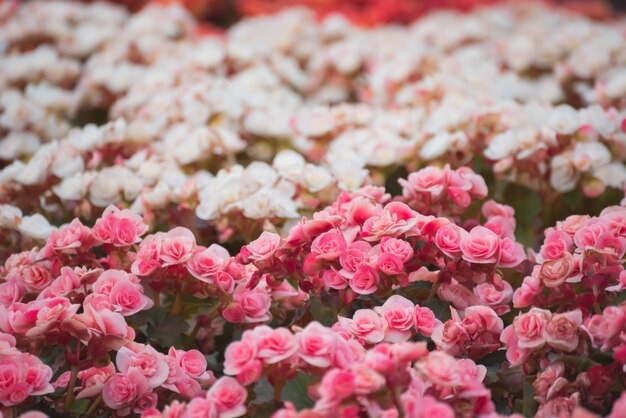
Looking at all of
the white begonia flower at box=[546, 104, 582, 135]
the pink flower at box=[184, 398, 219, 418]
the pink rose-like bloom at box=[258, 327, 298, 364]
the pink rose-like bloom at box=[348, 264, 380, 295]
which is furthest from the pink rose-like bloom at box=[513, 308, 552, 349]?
the white begonia flower at box=[546, 104, 582, 135]

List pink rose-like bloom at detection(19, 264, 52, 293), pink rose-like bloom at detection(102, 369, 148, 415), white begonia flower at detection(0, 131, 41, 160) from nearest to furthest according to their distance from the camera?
pink rose-like bloom at detection(102, 369, 148, 415), pink rose-like bloom at detection(19, 264, 52, 293), white begonia flower at detection(0, 131, 41, 160)

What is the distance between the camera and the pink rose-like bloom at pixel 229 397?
111 cm

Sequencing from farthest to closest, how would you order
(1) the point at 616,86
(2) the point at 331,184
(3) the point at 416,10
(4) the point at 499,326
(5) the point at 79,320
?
(3) the point at 416,10 → (1) the point at 616,86 → (2) the point at 331,184 → (4) the point at 499,326 → (5) the point at 79,320

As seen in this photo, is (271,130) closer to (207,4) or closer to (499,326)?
(499,326)

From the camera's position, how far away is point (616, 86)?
7.21ft

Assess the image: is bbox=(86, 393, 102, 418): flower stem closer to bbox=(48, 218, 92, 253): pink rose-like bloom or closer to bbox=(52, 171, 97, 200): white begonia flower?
bbox=(48, 218, 92, 253): pink rose-like bloom

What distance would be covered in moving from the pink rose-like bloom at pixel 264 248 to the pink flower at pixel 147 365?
235mm

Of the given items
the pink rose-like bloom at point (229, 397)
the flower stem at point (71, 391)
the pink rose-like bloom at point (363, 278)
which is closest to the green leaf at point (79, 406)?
the flower stem at point (71, 391)

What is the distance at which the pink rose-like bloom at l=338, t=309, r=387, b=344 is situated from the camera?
1240 millimetres

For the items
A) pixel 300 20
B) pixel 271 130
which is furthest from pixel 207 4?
pixel 271 130

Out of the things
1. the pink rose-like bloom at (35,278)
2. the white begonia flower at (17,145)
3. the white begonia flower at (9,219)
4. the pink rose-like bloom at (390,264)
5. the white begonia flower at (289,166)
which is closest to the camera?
the pink rose-like bloom at (390,264)

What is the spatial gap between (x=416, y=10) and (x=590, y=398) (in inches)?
117

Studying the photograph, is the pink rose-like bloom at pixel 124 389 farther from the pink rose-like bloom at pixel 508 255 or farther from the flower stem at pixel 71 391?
the pink rose-like bloom at pixel 508 255

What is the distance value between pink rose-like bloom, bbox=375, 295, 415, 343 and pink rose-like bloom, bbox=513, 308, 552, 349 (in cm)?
17
